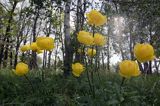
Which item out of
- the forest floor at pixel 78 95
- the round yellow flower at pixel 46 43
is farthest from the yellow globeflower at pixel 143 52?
the round yellow flower at pixel 46 43

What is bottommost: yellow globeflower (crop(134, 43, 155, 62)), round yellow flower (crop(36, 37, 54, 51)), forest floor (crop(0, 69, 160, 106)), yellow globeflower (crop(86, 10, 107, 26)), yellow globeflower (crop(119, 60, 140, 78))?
forest floor (crop(0, 69, 160, 106))

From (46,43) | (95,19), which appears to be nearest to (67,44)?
(46,43)

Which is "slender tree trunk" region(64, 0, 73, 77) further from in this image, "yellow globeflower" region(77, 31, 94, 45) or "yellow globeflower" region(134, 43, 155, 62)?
"yellow globeflower" region(134, 43, 155, 62)

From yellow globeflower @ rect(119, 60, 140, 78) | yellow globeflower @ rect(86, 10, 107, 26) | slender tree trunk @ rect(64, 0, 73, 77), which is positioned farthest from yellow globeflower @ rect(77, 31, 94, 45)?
slender tree trunk @ rect(64, 0, 73, 77)

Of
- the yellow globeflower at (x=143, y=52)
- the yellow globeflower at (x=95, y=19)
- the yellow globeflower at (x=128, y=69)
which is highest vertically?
the yellow globeflower at (x=95, y=19)

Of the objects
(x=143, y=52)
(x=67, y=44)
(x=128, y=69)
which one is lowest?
(x=128, y=69)

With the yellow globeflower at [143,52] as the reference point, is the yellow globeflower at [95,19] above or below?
above

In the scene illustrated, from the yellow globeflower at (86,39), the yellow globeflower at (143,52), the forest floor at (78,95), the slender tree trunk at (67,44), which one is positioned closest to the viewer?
the yellow globeflower at (143,52)

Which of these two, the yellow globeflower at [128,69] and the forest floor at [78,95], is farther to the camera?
the forest floor at [78,95]

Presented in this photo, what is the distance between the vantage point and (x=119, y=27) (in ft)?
142

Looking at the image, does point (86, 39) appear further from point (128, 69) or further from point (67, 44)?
point (67, 44)

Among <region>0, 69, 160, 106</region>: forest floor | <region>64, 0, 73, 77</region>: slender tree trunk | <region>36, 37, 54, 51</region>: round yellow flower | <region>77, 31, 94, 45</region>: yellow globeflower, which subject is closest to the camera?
<region>0, 69, 160, 106</region>: forest floor

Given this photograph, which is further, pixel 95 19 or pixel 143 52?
pixel 95 19

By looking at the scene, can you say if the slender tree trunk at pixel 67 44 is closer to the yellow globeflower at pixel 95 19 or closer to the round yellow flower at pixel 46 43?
the round yellow flower at pixel 46 43
